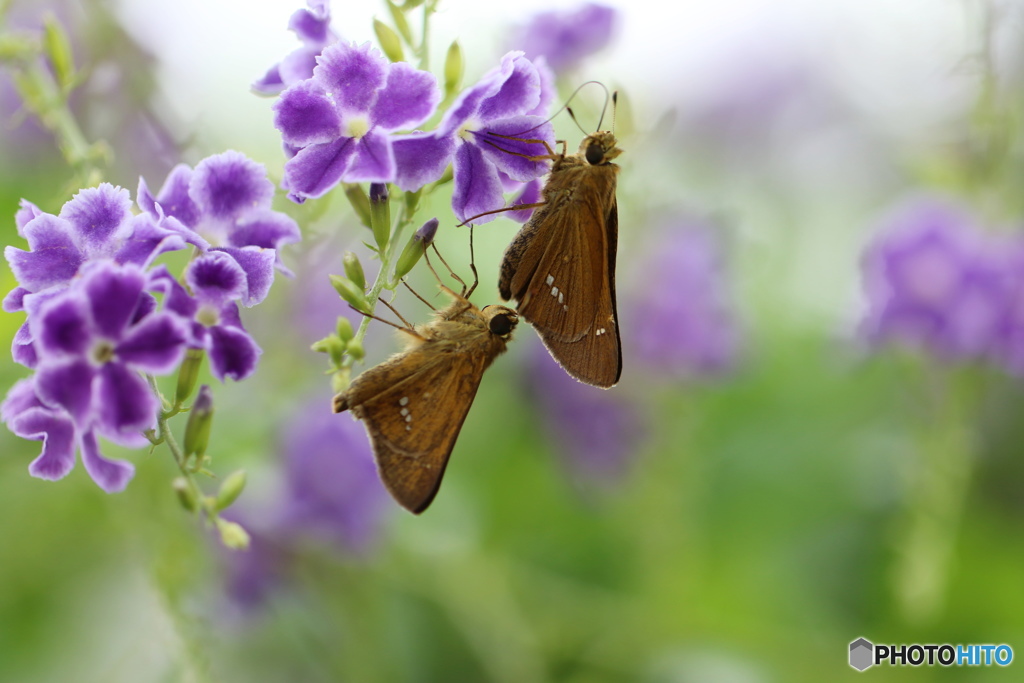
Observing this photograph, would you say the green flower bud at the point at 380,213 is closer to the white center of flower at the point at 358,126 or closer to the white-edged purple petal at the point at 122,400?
the white center of flower at the point at 358,126

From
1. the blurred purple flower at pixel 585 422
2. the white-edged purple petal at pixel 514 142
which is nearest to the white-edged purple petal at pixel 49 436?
the white-edged purple petal at pixel 514 142

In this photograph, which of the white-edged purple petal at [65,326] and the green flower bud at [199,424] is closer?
the white-edged purple petal at [65,326]

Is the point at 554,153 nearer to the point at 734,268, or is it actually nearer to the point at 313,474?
the point at 313,474

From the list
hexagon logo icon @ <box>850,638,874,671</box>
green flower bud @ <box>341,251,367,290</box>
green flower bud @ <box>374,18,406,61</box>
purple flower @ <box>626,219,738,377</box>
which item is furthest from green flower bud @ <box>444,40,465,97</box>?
hexagon logo icon @ <box>850,638,874,671</box>

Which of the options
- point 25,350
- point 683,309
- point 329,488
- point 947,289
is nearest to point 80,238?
point 25,350

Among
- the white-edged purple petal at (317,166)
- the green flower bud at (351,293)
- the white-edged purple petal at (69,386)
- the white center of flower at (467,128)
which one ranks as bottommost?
the white-edged purple petal at (69,386)

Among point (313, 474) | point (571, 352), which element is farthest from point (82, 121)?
point (571, 352)

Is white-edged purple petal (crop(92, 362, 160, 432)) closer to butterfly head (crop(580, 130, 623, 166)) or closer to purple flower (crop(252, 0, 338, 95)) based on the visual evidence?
purple flower (crop(252, 0, 338, 95))
